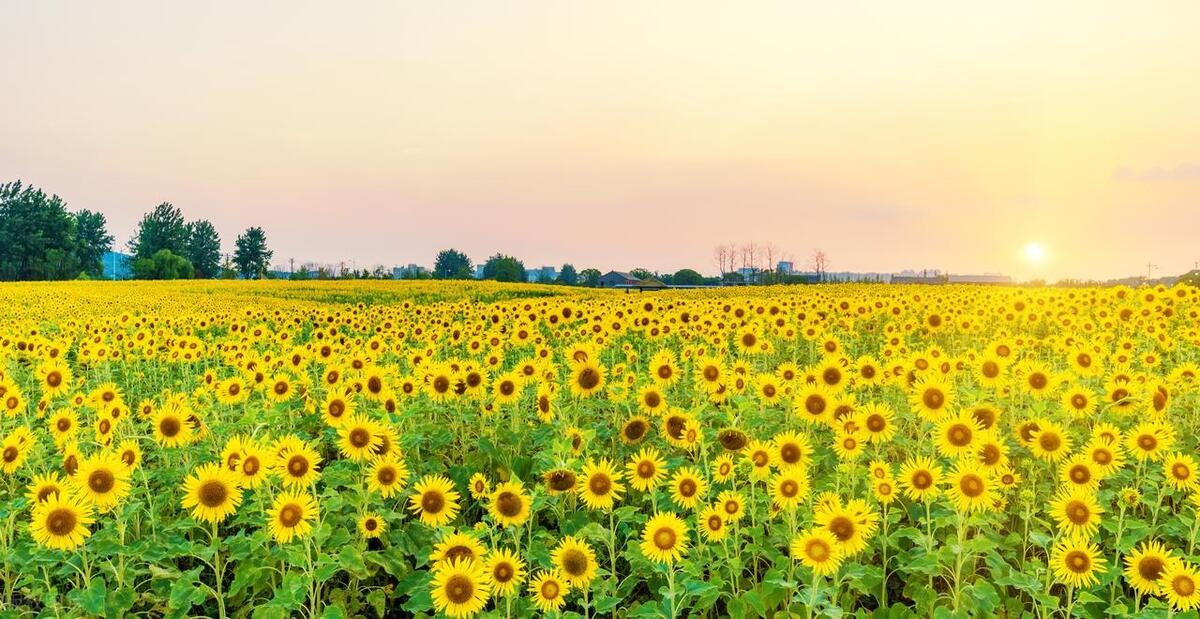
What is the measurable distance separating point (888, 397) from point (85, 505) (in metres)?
6.23

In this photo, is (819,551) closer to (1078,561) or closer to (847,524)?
(847,524)

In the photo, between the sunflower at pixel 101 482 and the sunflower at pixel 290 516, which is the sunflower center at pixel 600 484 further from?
the sunflower at pixel 101 482

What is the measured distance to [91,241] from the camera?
112875 millimetres

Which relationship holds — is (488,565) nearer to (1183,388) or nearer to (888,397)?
(888,397)

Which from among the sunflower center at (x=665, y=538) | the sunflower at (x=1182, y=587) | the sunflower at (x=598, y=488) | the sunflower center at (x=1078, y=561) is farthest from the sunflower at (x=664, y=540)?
the sunflower at (x=1182, y=587)

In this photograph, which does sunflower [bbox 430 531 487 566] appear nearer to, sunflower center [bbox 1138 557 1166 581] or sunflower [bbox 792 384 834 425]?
sunflower [bbox 792 384 834 425]

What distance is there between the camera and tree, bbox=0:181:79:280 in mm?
88812

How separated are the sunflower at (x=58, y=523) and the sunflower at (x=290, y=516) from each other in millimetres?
1004

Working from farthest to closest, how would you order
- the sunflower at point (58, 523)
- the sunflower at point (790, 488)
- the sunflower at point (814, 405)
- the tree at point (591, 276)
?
the tree at point (591, 276) < the sunflower at point (814, 405) < the sunflower at point (790, 488) < the sunflower at point (58, 523)

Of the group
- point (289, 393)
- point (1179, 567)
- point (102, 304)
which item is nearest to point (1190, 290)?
point (1179, 567)

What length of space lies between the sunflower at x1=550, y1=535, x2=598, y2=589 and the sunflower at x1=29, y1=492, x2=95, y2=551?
2.42 meters

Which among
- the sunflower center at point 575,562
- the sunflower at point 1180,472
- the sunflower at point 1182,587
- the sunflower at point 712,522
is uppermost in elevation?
the sunflower at point 1180,472

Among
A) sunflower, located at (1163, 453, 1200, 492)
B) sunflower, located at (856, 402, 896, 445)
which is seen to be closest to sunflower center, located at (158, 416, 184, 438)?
sunflower, located at (856, 402, 896, 445)

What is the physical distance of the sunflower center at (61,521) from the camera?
12.3 feet
